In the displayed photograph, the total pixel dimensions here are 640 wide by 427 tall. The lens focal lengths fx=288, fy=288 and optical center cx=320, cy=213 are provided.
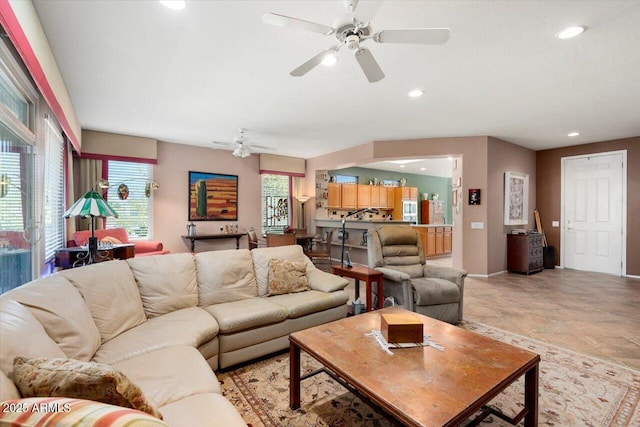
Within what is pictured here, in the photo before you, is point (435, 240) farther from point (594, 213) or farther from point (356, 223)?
point (594, 213)

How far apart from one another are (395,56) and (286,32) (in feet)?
3.31

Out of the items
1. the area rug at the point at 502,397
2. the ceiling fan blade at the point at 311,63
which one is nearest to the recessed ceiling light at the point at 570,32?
the ceiling fan blade at the point at 311,63

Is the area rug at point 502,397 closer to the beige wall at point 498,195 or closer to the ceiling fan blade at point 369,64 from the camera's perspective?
the ceiling fan blade at point 369,64

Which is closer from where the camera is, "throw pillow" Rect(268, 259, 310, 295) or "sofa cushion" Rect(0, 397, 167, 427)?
"sofa cushion" Rect(0, 397, 167, 427)

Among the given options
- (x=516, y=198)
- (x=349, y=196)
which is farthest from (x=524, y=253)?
(x=349, y=196)

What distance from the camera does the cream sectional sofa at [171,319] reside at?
120 centimetres

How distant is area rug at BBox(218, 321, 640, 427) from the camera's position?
5.67 feet

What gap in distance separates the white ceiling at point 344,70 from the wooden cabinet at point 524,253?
2002 millimetres

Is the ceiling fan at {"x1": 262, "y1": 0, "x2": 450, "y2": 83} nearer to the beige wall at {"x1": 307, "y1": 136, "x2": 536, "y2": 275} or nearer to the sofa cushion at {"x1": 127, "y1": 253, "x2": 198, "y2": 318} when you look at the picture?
the sofa cushion at {"x1": 127, "y1": 253, "x2": 198, "y2": 318}

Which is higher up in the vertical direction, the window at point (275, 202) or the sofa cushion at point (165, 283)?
the window at point (275, 202)

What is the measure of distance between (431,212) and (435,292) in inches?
284

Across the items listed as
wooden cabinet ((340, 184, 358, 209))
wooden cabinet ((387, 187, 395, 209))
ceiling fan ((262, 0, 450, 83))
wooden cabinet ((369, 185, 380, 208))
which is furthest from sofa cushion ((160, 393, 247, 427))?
wooden cabinet ((387, 187, 395, 209))

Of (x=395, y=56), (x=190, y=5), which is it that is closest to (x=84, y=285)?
(x=190, y=5)

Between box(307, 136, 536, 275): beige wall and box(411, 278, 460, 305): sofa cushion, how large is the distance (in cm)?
265
